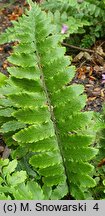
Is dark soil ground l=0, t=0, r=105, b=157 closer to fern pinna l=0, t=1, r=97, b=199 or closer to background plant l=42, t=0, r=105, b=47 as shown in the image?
background plant l=42, t=0, r=105, b=47

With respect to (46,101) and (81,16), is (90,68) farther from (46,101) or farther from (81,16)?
(46,101)

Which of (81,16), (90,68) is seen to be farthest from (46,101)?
(81,16)

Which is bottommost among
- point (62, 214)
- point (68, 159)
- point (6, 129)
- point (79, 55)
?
point (62, 214)

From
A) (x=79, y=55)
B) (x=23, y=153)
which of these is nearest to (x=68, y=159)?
(x=23, y=153)

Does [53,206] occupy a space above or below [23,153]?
below

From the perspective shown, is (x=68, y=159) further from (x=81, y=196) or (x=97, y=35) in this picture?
(x=97, y=35)

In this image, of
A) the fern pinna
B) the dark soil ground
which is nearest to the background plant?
the dark soil ground

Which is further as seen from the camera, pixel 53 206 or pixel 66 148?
pixel 66 148

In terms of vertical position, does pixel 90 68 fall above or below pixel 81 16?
below

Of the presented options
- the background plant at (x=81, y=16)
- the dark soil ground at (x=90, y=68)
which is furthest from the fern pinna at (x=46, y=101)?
the background plant at (x=81, y=16)
